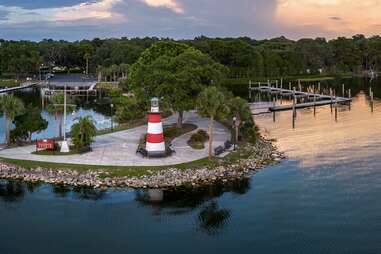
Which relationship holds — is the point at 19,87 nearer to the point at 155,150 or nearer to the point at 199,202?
the point at 155,150

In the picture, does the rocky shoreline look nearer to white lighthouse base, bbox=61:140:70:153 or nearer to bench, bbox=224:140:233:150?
white lighthouse base, bbox=61:140:70:153

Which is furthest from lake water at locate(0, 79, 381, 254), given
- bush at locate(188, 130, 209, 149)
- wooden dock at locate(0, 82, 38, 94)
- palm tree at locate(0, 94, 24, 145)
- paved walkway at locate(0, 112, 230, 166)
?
wooden dock at locate(0, 82, 38, 94)

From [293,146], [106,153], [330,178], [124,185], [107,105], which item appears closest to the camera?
[124,185]

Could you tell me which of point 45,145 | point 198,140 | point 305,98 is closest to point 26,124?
point 45,145

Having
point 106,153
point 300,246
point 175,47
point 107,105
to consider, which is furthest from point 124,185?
point 107,105

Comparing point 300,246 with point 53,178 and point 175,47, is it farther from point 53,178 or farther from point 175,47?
point 175,47

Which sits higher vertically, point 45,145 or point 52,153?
point 45,145
